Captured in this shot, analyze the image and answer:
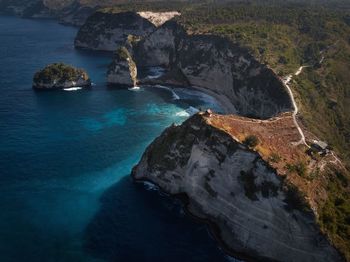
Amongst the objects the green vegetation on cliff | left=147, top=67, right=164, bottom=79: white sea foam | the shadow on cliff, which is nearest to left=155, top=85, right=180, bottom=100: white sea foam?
left=147, top=67, right=164, bottom=79: white sea foam

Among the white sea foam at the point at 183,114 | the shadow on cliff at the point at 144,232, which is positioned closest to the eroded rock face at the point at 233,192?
the shadow on cliff at the point at 144,232

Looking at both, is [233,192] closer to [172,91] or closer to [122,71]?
[172,91]

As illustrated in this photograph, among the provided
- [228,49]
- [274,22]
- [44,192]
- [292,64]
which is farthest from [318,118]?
[274,22]

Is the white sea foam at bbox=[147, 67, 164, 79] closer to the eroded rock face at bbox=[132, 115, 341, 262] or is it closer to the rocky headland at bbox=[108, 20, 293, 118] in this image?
the rocky headland at bbox=[108, 20, 293, 118]

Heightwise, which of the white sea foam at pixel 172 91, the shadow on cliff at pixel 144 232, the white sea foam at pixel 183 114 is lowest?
the shadow on cliff at pixel 144 232

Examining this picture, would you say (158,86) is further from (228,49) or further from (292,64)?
(292,64)

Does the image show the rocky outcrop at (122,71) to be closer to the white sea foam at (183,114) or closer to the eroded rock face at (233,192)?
the white sea foam at (183,114)

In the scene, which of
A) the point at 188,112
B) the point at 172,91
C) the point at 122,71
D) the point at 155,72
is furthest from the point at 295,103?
the point at 155,72
